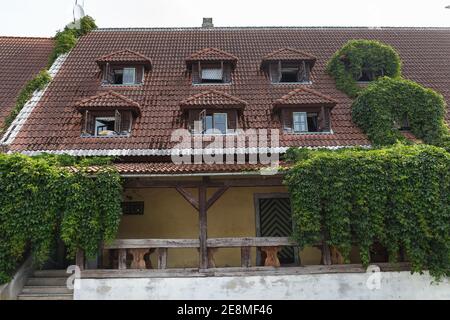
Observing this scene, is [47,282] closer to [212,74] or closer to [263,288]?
[263,288]

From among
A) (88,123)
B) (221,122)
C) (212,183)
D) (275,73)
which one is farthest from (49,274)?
(275,73)

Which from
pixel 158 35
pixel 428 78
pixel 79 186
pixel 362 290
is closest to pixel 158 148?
pixel 79 186

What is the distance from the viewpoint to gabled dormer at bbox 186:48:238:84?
484 inches

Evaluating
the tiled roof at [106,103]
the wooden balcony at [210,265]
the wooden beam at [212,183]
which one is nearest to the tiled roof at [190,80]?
the tiled roof at [106,103]

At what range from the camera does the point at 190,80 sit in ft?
40.8

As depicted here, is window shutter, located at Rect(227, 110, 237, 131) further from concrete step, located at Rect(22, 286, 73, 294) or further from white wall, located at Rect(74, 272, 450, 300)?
concrete step, located at Rect(22, 286, 73, 294)

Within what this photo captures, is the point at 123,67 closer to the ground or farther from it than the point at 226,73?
farther from it

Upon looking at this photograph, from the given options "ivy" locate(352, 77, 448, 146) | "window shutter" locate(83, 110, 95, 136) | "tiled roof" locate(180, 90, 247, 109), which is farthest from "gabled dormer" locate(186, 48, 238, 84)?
"ivy" locate(352, 77, 448, 146)

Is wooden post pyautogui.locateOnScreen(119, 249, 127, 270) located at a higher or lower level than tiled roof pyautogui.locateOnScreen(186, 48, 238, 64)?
lower

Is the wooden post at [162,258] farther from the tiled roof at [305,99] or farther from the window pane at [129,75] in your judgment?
the window pane at [129,75]

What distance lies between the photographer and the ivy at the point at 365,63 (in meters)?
12.1

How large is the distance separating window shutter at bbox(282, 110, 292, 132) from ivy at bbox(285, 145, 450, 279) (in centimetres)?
277

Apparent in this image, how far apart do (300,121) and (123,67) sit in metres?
6.56

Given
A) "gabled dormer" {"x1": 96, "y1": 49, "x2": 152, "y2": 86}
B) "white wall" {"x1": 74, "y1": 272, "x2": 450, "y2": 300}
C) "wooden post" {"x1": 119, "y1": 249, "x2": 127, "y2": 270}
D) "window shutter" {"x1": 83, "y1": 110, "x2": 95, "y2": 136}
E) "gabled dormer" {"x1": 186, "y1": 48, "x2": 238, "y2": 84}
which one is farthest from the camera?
"gabled dormer" {"x1": 186, "y1": 48, "x2": 238, "y2": 84}
